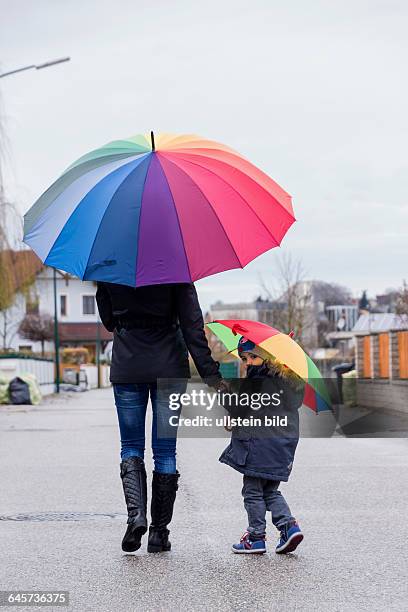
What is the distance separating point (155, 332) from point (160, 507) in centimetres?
96

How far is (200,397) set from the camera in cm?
684

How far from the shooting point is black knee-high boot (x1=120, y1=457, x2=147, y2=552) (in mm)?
6555

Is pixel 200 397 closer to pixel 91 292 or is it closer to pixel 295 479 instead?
pixel 295 479

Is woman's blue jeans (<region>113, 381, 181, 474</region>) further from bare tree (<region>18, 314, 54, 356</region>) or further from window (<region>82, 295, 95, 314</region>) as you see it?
window (<region>82, 295, 95, 314</region>)

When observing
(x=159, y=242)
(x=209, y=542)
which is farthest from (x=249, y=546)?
(x=159, y=242)

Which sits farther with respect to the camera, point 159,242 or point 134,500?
point 134,500

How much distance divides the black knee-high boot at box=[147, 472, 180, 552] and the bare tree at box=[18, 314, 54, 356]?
79165 mm

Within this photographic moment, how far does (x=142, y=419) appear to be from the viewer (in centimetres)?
672

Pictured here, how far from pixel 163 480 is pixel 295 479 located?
444 centimetres

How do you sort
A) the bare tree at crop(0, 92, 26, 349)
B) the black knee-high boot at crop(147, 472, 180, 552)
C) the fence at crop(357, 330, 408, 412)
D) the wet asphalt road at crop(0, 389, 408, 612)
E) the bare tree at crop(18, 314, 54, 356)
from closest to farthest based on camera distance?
the wet asphalt road at crop(0, 389, 408, 612)
the black knee-high boot at crop(147, 472, 180, 552)
the fence at crop(357, 330, 408, 412)
the bare tree at crop(0, 92, 26, 349)
the bare tree at crop(18, 314, 54, 356)

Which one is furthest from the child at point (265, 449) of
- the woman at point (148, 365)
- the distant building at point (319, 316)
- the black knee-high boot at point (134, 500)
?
the distant building at point (319, 316)

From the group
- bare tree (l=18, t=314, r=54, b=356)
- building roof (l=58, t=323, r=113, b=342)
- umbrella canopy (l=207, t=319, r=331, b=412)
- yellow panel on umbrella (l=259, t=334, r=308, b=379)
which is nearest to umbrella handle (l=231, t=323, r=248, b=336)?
umbrella canopy (l=207, t=319, r=331, b=412)

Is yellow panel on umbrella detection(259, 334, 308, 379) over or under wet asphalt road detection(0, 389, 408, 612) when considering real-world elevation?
over

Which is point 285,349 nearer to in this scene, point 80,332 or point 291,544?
point 291,544
